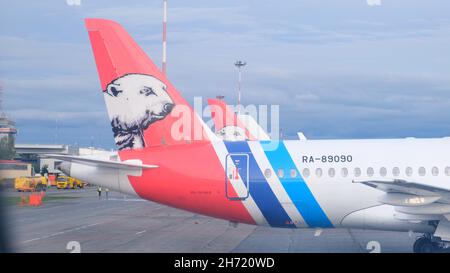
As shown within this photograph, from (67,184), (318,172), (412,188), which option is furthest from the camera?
(67,184)

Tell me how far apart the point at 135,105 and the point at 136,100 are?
0.17 m

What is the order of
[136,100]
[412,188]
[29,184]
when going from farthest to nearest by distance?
[29,184], [136,100], [412,188]

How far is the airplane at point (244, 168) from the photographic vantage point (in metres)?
19.5

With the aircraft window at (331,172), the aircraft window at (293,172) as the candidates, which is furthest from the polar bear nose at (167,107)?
the aircraft window at (331,172)

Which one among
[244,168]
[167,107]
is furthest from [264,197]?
[167,107]

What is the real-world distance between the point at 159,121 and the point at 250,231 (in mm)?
11022

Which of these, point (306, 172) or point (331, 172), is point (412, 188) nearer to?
point (331, 172)

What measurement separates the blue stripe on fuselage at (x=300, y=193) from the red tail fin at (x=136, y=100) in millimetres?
2905

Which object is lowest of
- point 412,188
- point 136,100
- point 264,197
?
point 264,197

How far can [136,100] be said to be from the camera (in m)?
20.7

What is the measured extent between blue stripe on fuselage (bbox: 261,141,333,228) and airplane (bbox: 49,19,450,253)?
0.03 m

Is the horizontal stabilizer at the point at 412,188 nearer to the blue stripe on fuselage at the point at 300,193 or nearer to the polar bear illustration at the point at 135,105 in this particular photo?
the blue stripe on fuselage at the point at 300,193

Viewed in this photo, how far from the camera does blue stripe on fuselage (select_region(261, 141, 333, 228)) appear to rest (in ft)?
64.4
